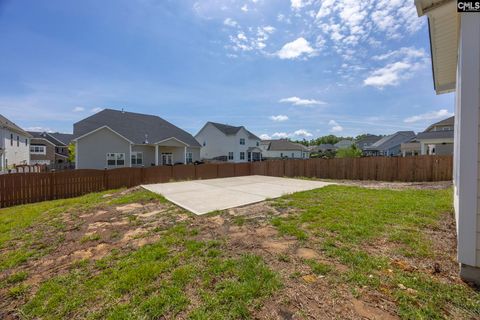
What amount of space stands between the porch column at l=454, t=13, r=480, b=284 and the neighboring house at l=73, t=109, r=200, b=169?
2172 centimetres

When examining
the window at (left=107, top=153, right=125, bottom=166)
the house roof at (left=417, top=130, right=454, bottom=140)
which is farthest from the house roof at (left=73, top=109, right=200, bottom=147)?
the house roof at (left=417, top=130, right=454, bottom=140)

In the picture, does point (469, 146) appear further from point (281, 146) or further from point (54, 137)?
point (54, 137)

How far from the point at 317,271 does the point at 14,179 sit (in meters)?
11.6

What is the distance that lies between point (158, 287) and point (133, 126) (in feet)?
76.8

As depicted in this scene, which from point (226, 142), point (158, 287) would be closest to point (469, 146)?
point (158, 287)

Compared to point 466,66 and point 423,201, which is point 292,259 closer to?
point 466,66

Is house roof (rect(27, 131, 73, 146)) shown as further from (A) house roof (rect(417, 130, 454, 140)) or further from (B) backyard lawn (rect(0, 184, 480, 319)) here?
(A) house roof (rect(417, 130, 454, 140))

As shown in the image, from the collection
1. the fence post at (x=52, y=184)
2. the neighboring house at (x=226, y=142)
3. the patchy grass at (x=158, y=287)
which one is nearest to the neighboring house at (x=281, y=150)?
the neighboring house at (x=226, y=142)

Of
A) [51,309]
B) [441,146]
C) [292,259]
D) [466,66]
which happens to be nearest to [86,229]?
[51,309]

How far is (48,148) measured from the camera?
1421 inches

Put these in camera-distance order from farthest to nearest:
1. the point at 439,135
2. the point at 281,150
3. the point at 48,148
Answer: the point at 281,150 → the point at 48,148 → the point at 439,135

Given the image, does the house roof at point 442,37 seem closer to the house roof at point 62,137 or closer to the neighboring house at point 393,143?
the neighboring house at point 393,143

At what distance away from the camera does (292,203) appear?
6.45 metres

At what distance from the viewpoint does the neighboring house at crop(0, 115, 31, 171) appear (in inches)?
812
